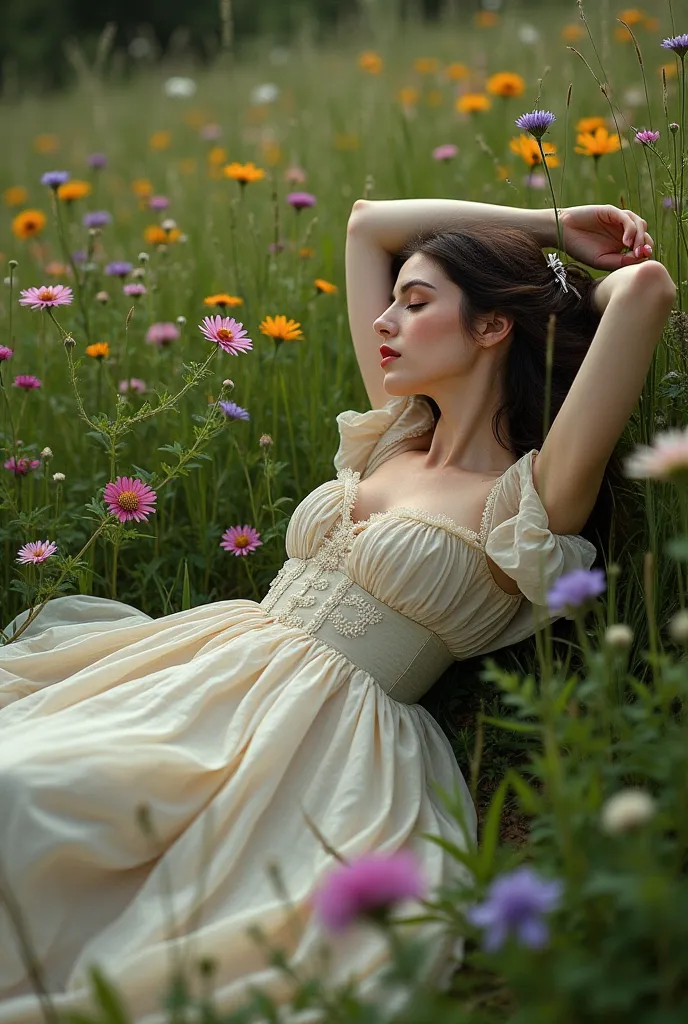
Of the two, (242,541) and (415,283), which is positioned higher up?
(415,283)

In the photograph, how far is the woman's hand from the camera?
2.16 metres

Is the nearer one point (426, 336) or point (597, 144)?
point (426, 336)

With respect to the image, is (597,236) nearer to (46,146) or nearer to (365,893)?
(365,893)

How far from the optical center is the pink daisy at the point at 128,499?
2.21m

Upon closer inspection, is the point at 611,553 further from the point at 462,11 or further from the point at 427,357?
the point at 462,11

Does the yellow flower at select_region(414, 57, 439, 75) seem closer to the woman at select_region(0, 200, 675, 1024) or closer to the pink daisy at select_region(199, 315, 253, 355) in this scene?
the woman at select_region(0, 200, 675, 1024)

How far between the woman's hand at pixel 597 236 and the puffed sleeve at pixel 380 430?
44 centimetres

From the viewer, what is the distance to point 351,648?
1.99 metres

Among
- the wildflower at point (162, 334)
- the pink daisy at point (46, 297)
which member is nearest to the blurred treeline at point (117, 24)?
the wildflower at point (162, 334)

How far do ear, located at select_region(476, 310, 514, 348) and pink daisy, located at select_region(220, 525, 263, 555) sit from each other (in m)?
0.65

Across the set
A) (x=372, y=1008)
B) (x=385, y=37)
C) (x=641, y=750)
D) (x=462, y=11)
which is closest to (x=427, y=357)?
(x=641, y=750)

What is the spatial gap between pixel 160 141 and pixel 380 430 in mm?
3880

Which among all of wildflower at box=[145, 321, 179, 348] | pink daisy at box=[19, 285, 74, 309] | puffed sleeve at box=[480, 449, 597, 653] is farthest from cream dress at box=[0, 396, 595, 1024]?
wildflower at box=[145, 321, 179, 348]

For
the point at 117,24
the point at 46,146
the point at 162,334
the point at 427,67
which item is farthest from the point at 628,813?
the point at 117,24
